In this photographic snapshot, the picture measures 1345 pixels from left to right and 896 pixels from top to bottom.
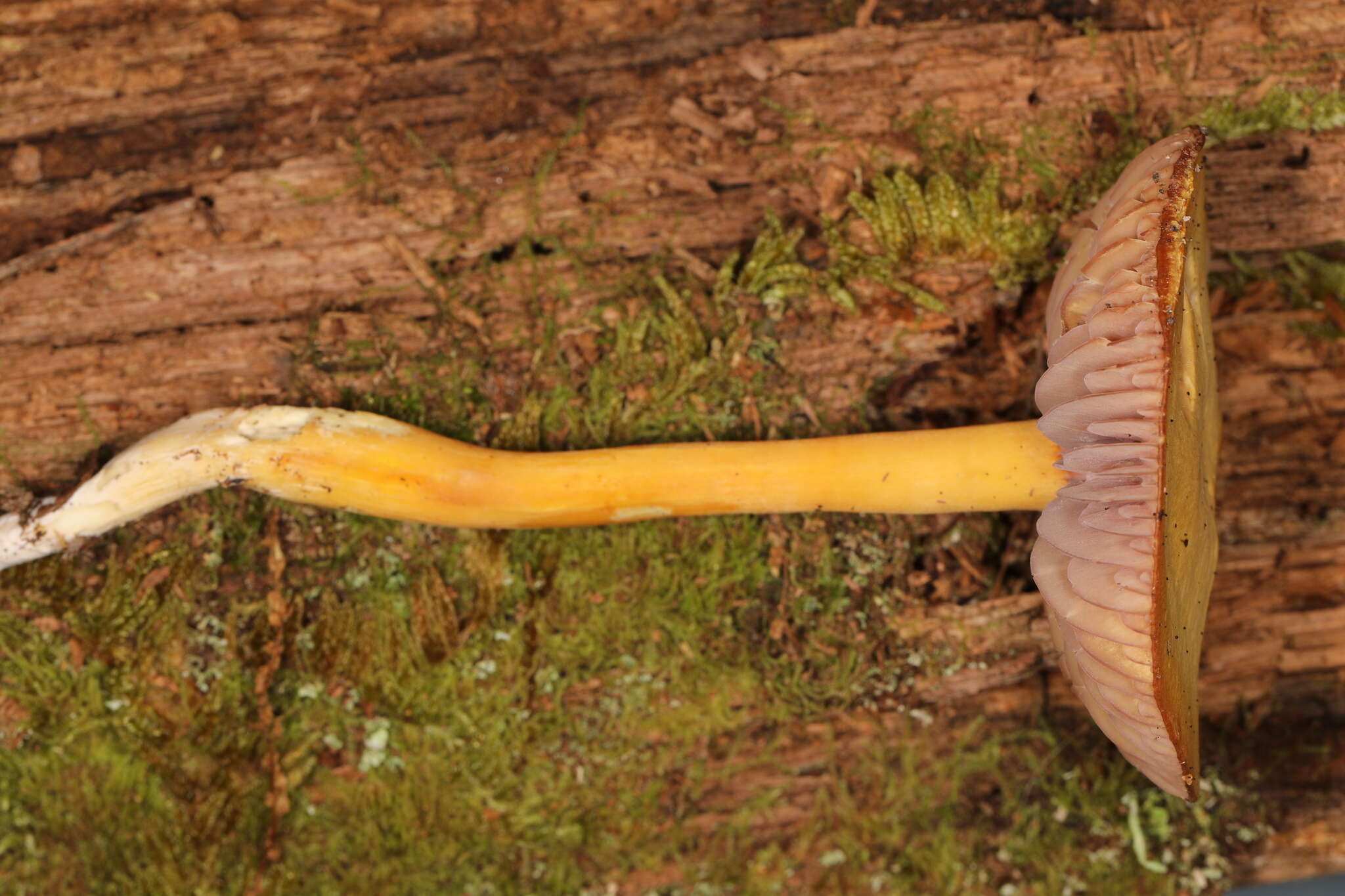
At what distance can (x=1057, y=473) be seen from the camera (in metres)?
2.54

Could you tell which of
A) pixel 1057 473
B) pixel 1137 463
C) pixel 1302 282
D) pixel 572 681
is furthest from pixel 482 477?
pixel 1302 282

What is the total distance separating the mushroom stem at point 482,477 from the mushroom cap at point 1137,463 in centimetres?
59

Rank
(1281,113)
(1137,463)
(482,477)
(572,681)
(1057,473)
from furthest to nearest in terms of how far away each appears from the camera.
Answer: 1. (572,681)
2. (1281,113)
3. (482,477)
4. (1057,473)
5. (1137,463)

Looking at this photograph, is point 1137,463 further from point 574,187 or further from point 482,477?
point 574,187

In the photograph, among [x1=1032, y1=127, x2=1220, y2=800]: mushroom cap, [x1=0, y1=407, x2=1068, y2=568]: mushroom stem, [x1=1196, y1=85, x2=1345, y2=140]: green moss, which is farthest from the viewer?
[x1=1196, y1=85, x2=1345, y2=140]: green moss

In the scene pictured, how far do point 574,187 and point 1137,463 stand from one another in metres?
2.07

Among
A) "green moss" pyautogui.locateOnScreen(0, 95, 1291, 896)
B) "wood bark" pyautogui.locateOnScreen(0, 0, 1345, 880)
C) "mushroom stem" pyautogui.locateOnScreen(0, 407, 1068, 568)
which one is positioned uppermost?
"wood bark" pyautogui.locateOnScreen(0, 0, 1345, 880)

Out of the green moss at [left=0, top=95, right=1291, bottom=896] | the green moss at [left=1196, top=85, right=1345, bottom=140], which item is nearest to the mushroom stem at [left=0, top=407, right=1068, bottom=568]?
the green moss at [left=0, top=95, right=1291, bottom=896]

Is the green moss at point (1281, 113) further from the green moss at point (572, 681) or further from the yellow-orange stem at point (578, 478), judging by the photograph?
the yellow-orange stem at point (578, 478)

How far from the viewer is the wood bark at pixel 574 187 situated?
308 centimetres

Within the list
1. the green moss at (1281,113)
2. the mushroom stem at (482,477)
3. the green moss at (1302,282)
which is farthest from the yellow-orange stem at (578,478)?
the green moss at (1281,113)

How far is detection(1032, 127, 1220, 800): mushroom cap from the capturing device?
1.79 m

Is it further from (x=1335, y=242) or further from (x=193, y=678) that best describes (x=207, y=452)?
(x=1335, y=242)

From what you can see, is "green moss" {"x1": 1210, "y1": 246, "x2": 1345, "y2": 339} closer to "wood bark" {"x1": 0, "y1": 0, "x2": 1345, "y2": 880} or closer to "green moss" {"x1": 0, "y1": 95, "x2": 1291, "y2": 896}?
"wood bark" {"x1": 0, "y1": 0, "x2": 1345, "y2": 880}
